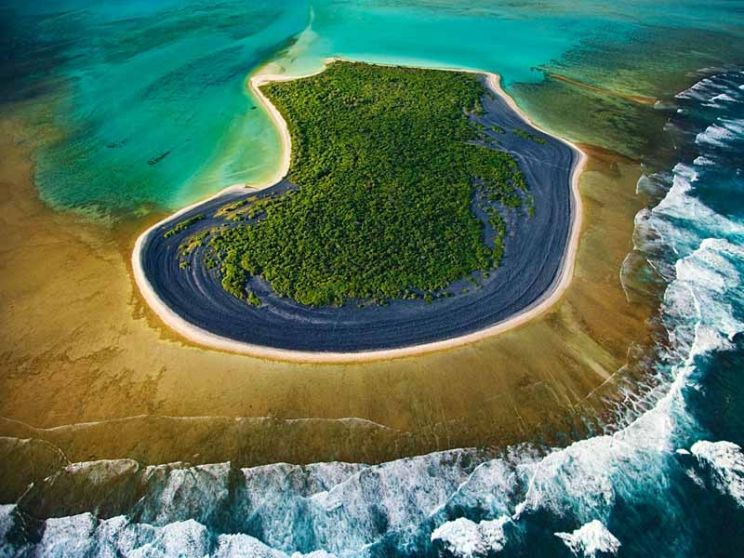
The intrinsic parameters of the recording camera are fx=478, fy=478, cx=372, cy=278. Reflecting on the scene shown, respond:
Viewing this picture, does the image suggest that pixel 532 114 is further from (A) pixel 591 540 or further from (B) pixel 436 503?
(B) pixel 436 503

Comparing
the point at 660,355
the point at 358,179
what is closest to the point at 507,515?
the point at 660,355

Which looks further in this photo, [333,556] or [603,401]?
[603,401]

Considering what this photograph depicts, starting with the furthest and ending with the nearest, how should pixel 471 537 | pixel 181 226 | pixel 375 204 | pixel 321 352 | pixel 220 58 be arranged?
pixel 220 58 → pixel 375 204 → pixel 181 226 → pixel 321 352 → pixel 471 537

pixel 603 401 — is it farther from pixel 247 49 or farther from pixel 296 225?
pixel 247 49

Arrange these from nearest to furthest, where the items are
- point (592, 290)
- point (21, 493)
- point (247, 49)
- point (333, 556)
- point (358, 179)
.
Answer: point (333, 556) → point (21, 493) → point (592, 290) → point (358, 179) → point (247, 49)

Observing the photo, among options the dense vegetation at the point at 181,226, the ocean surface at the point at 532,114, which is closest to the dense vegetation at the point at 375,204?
the dense vegetation at the point at 181,226

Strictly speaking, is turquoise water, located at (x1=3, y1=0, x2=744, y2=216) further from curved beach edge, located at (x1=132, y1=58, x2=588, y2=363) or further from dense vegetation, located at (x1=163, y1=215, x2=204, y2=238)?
curved beach edge, located at (x1=132, y1=58, x2=588, y2=363)

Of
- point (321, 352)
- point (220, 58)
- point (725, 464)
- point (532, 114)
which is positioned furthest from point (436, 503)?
point (220, 58)

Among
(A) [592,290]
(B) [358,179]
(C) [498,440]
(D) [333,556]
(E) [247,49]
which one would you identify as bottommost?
(D) [333,556]
